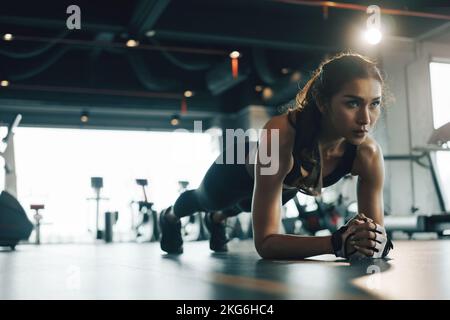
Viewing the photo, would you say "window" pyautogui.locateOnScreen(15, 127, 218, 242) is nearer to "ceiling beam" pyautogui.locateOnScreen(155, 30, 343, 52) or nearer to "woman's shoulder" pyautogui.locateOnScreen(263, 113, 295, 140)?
"ceiling beam" pyautogui.locateOnScreen(155, 30, 343, 52)

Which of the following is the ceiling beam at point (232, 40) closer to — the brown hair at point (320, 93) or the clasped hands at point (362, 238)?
the brown hair at point (320, 93)

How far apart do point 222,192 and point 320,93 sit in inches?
21.4

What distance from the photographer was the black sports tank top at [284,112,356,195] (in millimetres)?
1342

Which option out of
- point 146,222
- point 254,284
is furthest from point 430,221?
point 146,222

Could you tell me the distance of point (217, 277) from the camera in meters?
1.04

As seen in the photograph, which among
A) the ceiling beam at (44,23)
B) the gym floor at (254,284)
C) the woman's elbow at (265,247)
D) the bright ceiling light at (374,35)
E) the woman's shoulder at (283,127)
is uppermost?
the ceiling beam at (44,23)

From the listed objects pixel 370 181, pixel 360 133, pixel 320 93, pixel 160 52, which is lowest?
pixel 370 181

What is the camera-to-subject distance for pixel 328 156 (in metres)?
1.44

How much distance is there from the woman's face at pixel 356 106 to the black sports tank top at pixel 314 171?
11 centimetres

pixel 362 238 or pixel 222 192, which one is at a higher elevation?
pixel 222 192

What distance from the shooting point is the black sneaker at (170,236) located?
6.68 feet

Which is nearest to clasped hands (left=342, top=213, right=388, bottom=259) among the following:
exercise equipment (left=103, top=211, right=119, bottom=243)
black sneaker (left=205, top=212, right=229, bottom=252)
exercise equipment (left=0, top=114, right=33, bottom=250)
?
black sneaker (left=205, top=212, right=229, bottom=252)

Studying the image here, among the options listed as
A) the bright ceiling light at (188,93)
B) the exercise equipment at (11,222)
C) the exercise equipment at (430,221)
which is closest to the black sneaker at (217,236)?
the exercise equipment at (11,222)

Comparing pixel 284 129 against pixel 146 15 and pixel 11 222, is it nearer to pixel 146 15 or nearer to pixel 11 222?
pixel 11 222
